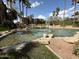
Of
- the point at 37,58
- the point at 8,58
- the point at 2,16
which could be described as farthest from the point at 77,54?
the point at 2,16

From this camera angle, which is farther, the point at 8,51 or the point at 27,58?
the point at 8,51

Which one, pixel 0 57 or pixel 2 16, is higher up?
pixel 2 16

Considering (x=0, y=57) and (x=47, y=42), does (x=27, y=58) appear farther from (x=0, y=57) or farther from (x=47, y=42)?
(x=47, y=42)

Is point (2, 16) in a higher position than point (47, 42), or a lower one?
higher

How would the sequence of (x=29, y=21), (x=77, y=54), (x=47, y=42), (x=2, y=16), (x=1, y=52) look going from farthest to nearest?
1. (x=29, y=21)
2. (x=2, y=16)
3. (x=47, y=42)
4. (x=1, y=52)
5. (x=77, y=54)

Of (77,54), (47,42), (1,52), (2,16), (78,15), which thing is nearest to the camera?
(77,54)

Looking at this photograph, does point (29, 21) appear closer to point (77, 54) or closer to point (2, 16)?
point (2, 16)

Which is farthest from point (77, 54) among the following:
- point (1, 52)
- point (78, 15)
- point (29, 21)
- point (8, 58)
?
point (29, 21)

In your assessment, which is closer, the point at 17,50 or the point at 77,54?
the point at 77,54

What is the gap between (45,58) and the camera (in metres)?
10.5

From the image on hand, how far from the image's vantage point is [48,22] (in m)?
59.4

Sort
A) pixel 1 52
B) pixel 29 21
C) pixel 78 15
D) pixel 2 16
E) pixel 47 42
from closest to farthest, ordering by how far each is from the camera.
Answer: pixel 1 52 < pixel 47 42 < pixel 2 16 < pixel 78 15 < pixel 29 21

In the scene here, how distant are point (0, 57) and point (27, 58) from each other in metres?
1.65

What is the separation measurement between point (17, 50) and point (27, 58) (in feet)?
7.69
